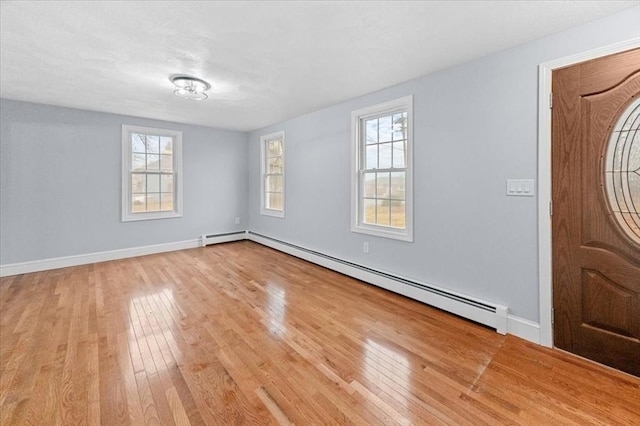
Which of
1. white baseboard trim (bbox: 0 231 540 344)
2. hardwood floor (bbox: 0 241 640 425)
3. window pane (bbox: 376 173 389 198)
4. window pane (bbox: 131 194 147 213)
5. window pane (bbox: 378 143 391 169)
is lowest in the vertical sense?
hardwood floor (bbox: 0 241 640 425)

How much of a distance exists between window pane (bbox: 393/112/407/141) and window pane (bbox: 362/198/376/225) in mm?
857

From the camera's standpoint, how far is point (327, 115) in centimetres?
420

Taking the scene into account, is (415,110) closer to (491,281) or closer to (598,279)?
(491,281)

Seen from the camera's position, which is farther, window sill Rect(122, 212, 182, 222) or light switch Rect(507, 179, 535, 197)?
window sill Rect(122, 212, 182, 222)

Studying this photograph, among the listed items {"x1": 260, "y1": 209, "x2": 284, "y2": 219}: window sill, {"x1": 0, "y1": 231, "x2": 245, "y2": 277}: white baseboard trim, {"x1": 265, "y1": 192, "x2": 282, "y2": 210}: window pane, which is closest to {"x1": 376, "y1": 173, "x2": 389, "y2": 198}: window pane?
{"x1": 260, "y1": 209, "x2": 284, "y2": 219}: window sill

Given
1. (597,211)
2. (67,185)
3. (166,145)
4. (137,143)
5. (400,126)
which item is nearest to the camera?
(597,211)

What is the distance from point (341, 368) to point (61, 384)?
70.0 inches

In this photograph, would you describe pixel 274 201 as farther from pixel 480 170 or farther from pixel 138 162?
pixel 480 170

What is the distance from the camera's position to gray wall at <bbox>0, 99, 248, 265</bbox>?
3.88 meters

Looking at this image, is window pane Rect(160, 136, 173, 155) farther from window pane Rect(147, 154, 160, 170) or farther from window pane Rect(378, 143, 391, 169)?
window pane Rect(378, 143, 391, 169)

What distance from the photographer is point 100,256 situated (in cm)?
457

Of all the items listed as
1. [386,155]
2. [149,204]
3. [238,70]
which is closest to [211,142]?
[149,204]

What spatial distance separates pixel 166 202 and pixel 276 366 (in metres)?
4.52

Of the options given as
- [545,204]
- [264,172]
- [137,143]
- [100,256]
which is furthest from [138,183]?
[545,204]
